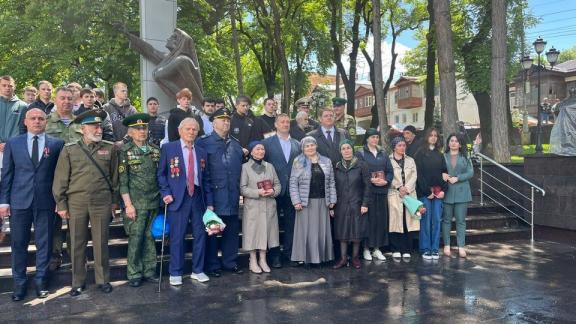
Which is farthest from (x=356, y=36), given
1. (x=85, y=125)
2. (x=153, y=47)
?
(x=85, y=125)

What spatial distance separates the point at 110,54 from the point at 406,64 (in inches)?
1022

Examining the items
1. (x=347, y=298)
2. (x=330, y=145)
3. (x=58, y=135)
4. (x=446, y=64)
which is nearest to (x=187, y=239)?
(x=58, y=135)

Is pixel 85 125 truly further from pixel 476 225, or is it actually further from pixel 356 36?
pixel 356 36

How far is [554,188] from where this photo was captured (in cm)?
879

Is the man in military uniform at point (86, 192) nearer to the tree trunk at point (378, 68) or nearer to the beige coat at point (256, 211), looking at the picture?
the beige coat at point (256, 211)

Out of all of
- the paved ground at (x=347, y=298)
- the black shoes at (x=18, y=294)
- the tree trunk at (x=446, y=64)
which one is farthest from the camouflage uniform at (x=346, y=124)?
the black shoes at (x=18, y=294)

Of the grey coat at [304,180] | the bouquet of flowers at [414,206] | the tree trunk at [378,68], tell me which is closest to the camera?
the grey coat at [304,180]

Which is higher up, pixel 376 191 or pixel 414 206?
pixel 376 191

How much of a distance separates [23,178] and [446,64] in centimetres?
980

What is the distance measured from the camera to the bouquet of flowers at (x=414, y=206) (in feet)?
21.6

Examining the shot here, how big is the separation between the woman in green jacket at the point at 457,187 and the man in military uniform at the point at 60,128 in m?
5.36

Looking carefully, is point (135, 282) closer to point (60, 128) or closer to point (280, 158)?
point (60, 128)

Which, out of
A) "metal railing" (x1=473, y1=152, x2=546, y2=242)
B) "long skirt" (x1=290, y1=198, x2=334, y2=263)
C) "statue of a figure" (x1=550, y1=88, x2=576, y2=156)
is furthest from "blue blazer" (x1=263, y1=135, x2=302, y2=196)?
"statue of a figure" (x1=550, y1=88, x2=576, y2=156)

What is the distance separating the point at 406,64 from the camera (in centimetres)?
3650
